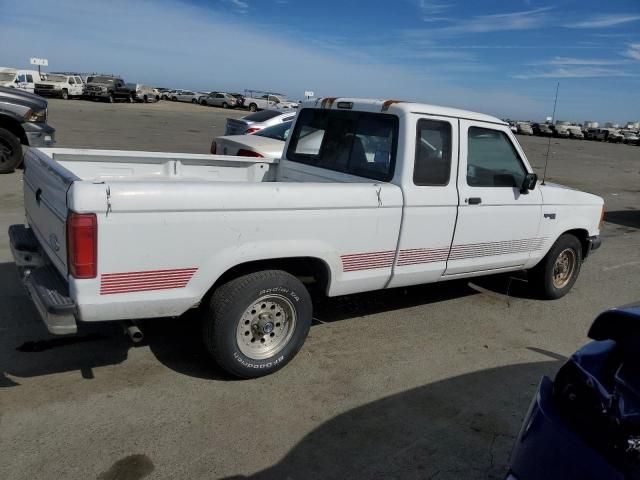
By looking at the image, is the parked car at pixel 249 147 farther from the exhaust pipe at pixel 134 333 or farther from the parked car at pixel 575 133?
the parked car at pixel 575 133

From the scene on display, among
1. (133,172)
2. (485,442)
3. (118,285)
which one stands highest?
(133,172)

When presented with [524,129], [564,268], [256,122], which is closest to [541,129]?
[524,129]

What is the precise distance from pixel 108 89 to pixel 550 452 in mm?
48060

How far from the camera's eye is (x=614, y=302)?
245 inches

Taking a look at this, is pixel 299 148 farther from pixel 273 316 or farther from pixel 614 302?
pixel 614 302

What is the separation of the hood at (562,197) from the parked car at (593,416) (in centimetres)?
330

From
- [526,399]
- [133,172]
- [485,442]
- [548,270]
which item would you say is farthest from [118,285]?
[548,270]

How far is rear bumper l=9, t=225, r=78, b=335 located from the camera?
121 inches

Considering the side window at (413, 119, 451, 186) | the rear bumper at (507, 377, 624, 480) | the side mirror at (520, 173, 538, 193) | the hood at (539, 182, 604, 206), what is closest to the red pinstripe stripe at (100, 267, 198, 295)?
the side window at (413, 119, 451, 186)

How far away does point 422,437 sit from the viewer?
3410mm

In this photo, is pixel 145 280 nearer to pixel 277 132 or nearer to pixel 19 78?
pixel 277 132

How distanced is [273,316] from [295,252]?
Result: 51 cm

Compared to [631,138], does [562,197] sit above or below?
below

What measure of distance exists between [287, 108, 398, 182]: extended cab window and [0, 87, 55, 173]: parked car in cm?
738
